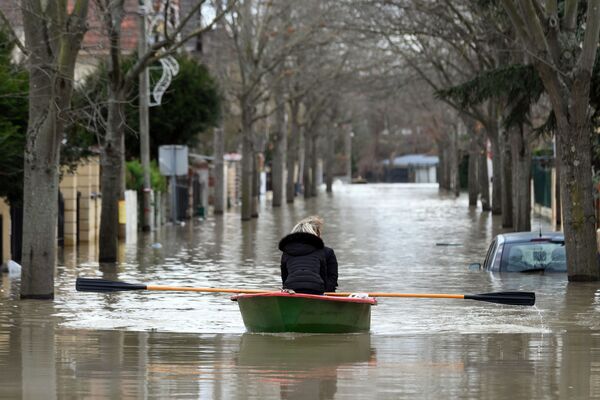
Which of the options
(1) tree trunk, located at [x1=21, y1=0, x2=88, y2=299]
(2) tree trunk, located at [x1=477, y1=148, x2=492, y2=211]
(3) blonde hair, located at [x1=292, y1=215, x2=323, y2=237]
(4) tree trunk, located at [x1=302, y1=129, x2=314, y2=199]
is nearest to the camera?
(3) blonde hair, located at [x1=292, y1=215, x2=323, y2=237]

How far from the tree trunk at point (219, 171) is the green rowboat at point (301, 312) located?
43660mm

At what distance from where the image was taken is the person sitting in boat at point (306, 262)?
14992 millimetres

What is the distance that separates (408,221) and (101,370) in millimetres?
38015

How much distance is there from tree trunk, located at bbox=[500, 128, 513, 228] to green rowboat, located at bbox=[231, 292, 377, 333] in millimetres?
26405

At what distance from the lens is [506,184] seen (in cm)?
4241

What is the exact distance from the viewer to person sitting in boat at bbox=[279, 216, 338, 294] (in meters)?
15.0

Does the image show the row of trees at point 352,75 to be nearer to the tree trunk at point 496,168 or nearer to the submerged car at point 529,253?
the tree trunk at point 496,168

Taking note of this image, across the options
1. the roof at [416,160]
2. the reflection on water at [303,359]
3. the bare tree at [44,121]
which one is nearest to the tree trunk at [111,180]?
the bare tree at [44,121]

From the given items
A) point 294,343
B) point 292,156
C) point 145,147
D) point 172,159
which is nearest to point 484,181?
point 292,156

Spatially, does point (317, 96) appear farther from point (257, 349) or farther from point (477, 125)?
point (257, 349)

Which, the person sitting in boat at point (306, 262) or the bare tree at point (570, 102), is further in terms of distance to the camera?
the bare tree at point (570, 102)

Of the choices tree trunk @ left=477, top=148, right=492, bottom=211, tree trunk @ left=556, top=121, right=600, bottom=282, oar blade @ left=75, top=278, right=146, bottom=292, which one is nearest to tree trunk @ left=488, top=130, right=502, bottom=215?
tree trunk @ left=477, top=148, right=492, bottom=211

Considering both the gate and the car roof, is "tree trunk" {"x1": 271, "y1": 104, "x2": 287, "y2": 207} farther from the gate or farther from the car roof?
the car roof

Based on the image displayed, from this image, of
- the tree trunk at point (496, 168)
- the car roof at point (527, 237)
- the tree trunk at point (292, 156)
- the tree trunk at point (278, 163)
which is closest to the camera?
the car roof at point (527, 237)
